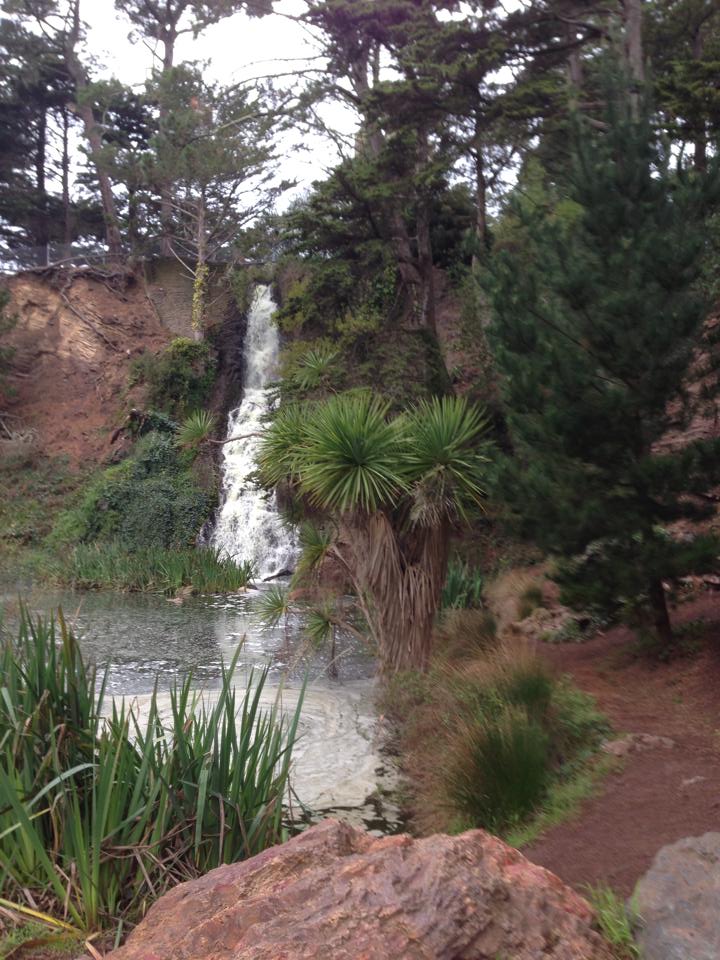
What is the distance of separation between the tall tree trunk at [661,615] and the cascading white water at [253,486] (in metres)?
12.4

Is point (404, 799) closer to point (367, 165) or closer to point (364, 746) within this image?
point (364, 746)

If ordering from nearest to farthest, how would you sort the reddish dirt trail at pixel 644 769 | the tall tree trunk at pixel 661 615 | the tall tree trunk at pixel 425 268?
1. the reddish dirt trail at pixel 644 769
2. the tall tree trunk at pixel 661 615
3. the tall tree trunk at pixel 425 268

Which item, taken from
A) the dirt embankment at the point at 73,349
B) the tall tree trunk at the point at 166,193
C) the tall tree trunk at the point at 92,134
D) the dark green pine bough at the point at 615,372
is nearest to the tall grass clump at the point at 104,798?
the dark green pine bough at the point at 615,372

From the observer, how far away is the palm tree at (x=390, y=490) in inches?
388

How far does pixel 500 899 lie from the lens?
329cm

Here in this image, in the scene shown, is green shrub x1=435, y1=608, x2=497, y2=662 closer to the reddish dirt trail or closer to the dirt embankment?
the reddish dirt trail

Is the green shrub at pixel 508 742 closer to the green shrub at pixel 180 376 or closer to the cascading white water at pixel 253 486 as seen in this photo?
the cascading white water at pixel 253 486

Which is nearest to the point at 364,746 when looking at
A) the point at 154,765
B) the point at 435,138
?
the point at 154,765

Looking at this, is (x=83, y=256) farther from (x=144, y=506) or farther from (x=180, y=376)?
(x=144, y=506)

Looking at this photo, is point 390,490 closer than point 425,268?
Yes

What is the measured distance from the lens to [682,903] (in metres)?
3.58

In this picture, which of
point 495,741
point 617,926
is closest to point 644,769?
point 495,741

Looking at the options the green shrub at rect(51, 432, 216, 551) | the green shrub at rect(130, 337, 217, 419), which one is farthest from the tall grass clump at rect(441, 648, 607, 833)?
the green shrub at rect(130, 337, 217, 419)

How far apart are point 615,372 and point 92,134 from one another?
104 ft
